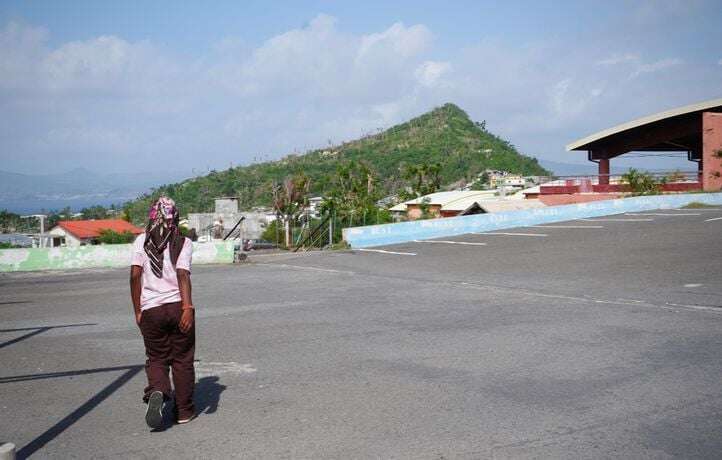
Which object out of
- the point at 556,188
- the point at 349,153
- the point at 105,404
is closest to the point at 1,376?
the point at 105,404

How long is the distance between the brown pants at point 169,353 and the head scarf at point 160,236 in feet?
1.13

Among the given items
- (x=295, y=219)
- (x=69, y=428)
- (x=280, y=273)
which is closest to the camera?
(x=69, y=428)

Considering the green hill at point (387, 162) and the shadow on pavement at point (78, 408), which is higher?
the green hill at point (387, 162)

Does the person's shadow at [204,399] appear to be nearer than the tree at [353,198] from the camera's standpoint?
Yes

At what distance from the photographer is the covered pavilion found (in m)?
38.3

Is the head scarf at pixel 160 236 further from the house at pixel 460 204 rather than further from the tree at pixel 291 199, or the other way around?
the tree at pixel 291 199

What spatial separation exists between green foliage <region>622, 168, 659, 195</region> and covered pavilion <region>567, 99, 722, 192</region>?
4.20 ft

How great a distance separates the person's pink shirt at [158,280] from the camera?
563cm

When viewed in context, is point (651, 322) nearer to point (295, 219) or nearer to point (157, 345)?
point (157, 345)

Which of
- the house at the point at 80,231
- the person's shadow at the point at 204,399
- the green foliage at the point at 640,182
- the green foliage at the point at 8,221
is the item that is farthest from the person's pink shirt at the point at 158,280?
the green foliage at the point at 8,221

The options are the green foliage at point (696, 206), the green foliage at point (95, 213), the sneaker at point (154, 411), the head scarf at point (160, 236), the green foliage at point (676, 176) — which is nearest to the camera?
the sneaker at point (154, 411)

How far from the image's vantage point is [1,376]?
7.22m

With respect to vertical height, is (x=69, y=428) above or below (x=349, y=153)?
below

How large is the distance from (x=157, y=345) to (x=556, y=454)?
3.24m
